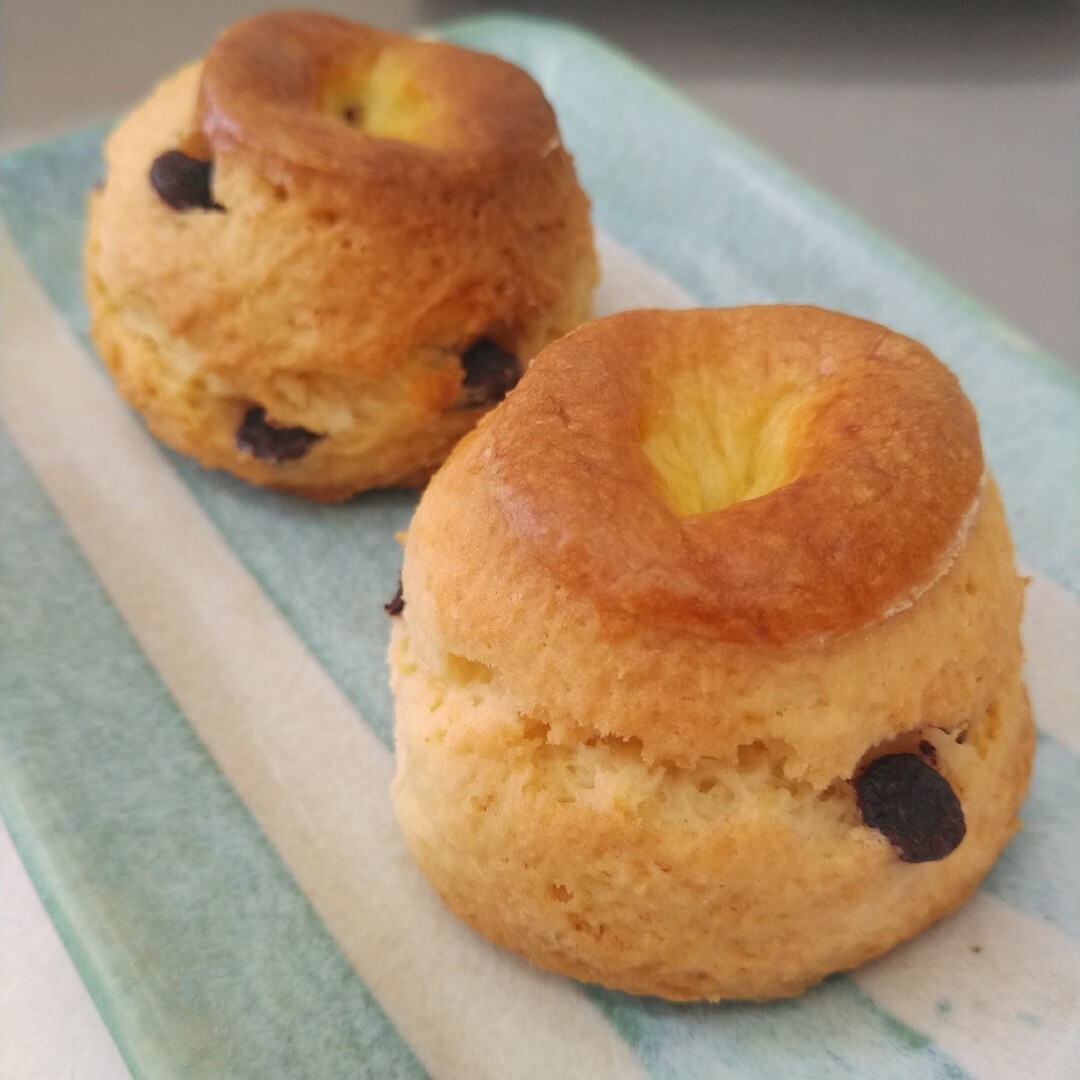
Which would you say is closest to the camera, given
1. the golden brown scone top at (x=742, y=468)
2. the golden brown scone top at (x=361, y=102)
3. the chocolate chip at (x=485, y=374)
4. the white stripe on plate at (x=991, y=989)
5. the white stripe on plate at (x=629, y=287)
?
the golden brown scone top at (x=742, y=468)

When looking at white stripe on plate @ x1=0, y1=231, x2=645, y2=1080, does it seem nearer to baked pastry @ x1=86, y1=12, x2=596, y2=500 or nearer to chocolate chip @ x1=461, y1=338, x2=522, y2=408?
baked pastry @ x1=86, y1=12, x2=596, y2=500

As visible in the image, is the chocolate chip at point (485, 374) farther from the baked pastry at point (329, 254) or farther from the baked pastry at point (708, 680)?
the baked pastry at point (708, 680)

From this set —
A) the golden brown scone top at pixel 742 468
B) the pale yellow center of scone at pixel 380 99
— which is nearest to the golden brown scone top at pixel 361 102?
the pale yellow center of scone at pixel 380 99

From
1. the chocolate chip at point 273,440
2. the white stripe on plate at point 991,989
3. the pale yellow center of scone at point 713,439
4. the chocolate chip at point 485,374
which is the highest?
the pale yellow center of scone at point 713,439

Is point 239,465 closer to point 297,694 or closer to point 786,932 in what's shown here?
point 297,694

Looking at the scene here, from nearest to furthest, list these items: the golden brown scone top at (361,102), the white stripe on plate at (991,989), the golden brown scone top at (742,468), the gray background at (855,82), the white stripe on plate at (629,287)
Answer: the golden brown scone top at (742,468)
the white stripe on plate at (991,989)
the golden brown scone top at (361,102)
the white stripe on plate at (629,287)
the gray background at (855,82)

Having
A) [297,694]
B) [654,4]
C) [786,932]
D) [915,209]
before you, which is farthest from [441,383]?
[654,4]

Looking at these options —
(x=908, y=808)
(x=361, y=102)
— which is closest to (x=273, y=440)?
(x=361, y=102)
